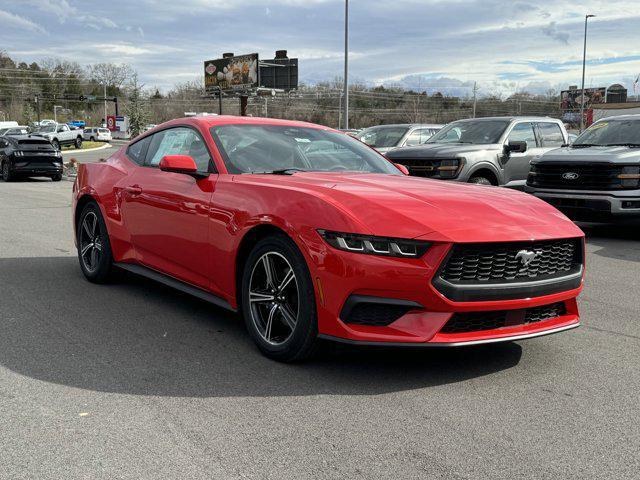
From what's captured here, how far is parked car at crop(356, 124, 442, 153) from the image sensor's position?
51.1ft

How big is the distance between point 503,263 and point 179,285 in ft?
8.04

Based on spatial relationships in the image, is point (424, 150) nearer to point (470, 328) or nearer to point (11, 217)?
point (11, 217)

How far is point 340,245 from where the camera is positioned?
3691 mm

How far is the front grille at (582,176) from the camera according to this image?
9.87 m

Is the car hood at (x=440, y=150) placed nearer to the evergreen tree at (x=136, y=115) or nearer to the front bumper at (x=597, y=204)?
the front bumper at (x=597, y=204)

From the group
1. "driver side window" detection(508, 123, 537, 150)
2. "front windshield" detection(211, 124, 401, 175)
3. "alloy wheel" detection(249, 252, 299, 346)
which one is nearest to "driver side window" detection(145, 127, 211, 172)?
"front windshield" detection(211, 124, 401, 175)

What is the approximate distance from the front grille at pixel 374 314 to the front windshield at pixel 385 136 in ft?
39.8

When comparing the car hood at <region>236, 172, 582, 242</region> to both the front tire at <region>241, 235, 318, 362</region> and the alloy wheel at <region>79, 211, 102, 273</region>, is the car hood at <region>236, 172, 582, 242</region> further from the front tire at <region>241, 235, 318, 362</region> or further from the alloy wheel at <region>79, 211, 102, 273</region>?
the alloy wheel at <region>79, 211, 102, 273</region>

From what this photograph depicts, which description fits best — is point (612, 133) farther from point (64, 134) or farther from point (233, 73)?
point (233, 73)

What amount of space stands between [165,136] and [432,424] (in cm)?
355

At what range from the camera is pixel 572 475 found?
2.81 metres

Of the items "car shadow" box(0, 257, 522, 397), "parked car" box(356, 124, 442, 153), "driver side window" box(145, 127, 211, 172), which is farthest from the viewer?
"parked car" box(356, 124, 442, 153)

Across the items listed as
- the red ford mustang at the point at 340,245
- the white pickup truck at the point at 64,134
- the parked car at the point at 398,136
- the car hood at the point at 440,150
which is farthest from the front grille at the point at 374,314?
the white pickup truck at the point at 64,134

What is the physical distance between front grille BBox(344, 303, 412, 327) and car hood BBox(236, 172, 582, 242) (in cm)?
40
